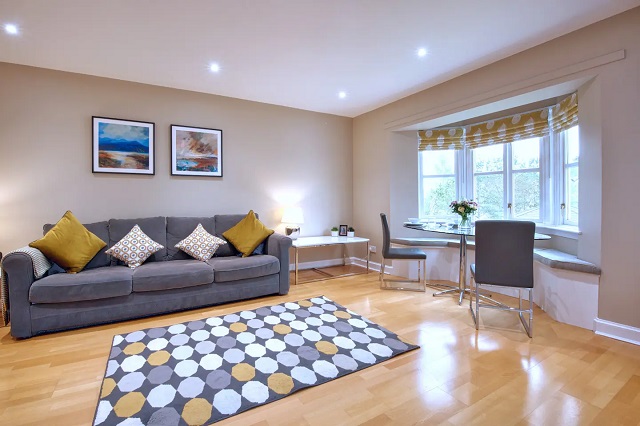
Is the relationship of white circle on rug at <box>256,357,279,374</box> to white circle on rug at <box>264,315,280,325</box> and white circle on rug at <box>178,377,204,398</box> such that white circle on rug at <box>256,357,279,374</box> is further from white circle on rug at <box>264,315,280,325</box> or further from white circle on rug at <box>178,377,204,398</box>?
white circle on rug at <box>264,315,280,325</box>

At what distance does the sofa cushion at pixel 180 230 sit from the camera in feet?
12.1

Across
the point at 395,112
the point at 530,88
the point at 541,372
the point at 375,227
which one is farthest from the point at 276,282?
the point at 530,88

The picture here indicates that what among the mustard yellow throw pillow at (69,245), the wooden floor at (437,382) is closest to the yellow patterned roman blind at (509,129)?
the wooden floor at (437,382)

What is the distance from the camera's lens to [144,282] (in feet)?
9.77

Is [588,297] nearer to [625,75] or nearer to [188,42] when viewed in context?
[625,75]

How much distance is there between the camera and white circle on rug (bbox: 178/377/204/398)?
1.83 metres

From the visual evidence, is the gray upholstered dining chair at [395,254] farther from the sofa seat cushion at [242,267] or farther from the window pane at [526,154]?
the window pane at [526,154]

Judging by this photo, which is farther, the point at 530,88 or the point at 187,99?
the point at 187,99

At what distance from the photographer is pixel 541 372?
207 centimetres

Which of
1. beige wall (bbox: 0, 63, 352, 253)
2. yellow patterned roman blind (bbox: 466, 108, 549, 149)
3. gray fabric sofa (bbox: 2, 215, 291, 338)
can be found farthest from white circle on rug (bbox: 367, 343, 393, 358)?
yellow patterned roman blind (bbox: 466, 108, 549, 149)

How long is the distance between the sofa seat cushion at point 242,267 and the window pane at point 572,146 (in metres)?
3.47

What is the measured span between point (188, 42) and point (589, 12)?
3392 millimetres

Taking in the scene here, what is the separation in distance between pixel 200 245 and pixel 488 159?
13.1 ft

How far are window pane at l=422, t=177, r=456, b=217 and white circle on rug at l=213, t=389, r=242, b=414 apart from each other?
3.96m
